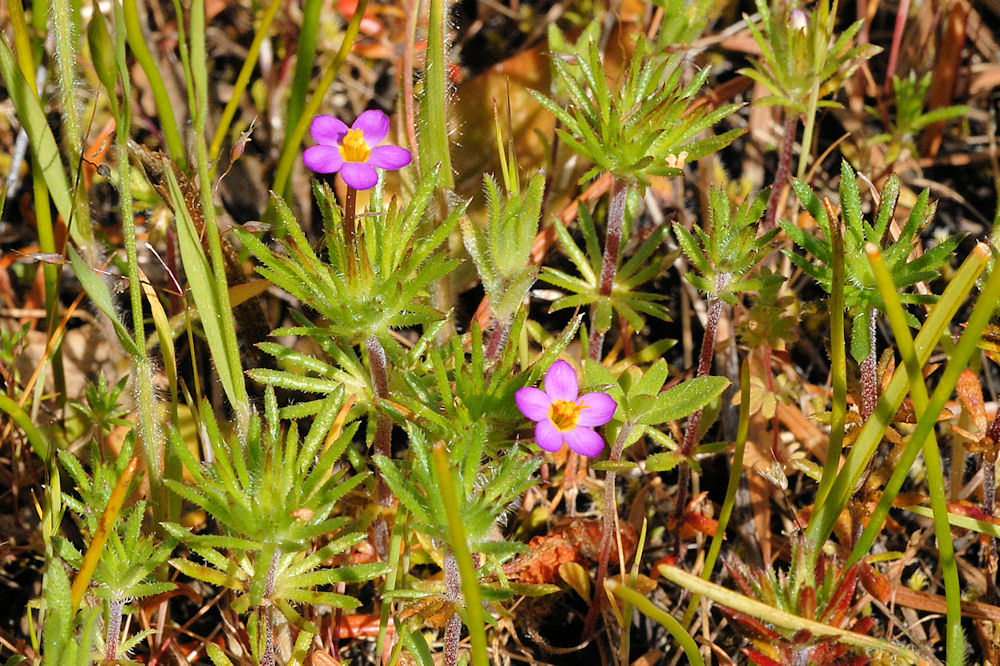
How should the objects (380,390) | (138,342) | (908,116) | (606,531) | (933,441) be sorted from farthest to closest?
(908,116) < (606,531) < (380,390) < (138,342) < (933,441)

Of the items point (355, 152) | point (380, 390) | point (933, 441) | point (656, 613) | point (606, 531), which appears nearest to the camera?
point (656, 613)

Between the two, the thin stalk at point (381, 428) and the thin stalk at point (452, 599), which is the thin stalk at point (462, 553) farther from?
the thin stalk at point (381, 428)

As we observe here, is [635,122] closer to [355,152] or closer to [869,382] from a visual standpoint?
[355,152]

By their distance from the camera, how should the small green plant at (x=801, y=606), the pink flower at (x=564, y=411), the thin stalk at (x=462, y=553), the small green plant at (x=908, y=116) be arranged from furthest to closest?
the small green plant at (x=908, y=116) → the pink flower at (x=564, y=411) → the small green plant at (x=801, y=606) → the thin stalk at (x=462, y=553)

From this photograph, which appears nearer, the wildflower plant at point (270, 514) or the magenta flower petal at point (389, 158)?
the wildflower plant at point (270, 514)

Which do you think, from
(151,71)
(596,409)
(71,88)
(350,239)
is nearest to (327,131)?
(350,239)

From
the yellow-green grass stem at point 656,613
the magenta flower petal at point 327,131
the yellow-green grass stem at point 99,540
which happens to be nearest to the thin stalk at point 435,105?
the magenta flower petal at point 327,131

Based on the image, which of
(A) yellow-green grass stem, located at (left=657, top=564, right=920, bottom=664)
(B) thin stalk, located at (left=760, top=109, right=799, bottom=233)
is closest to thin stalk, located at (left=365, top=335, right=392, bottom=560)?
(A) yellow-green grass stem, located at (left=657, top=564, right=920, bottom=664)
